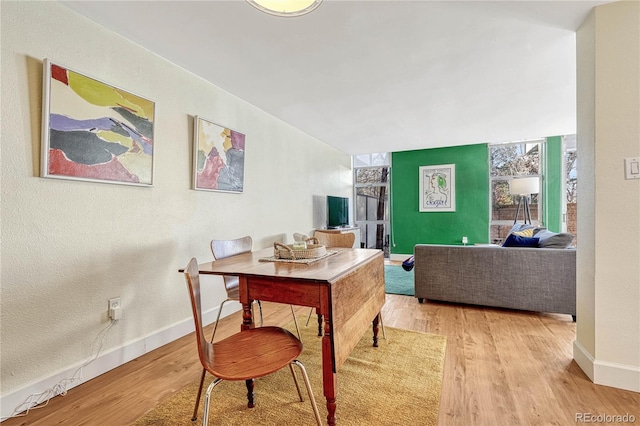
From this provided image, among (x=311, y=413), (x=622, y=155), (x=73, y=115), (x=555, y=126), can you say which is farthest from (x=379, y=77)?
(x=555, y=126)

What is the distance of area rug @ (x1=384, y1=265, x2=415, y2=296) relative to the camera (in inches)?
145

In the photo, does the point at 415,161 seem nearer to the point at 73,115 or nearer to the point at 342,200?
the point at 342,200

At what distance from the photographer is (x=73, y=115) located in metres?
1.67

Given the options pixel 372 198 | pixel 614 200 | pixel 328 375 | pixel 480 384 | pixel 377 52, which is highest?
pixel 377 52

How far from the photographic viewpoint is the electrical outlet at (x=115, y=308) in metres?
1.89

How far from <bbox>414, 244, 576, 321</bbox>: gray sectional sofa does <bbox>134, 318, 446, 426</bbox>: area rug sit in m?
1.14

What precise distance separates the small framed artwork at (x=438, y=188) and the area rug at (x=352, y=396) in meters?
4.20

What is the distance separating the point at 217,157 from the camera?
8.82 feet

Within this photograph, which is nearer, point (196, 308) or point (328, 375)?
point (196, 308)

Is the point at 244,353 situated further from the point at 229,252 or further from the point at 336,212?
the point at 336,212

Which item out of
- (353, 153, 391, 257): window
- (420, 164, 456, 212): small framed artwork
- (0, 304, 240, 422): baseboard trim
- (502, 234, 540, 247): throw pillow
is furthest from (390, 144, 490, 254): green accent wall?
(0, 304, 240, 422): baseboard trim

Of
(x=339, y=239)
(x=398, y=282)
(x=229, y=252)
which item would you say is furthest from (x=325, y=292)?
(x=398, y=282)

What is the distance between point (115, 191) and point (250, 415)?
1601mm

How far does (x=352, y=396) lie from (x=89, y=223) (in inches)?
73.3
